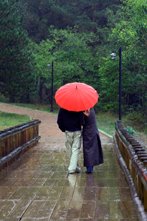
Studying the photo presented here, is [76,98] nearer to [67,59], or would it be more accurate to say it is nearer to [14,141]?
[14,141]

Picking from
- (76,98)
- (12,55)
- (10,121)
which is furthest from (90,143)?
(12,55)

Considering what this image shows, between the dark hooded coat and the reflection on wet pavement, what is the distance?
0.28m

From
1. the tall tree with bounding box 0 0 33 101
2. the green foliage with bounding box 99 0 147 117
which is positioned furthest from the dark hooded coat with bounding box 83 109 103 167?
the tall tree with bounding box 0 0 33 101

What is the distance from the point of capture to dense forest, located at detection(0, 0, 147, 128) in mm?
27812

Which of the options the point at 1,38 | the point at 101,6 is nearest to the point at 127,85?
the point at 1,38

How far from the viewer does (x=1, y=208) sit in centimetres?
555

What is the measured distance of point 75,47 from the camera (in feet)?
136

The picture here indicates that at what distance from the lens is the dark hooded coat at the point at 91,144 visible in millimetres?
7883

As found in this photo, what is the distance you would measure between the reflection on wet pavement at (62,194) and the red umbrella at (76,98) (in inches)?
47.9

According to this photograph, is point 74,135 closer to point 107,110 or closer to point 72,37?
point 107,110

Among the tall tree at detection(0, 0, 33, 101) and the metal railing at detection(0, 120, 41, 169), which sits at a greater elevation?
the tall tree at detection(0, 0, 33, 101)

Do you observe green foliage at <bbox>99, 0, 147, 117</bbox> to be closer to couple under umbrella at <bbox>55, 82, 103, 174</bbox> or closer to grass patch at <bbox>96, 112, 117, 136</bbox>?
grass patch at <bbox>96, 112, 117, 136</bbox>

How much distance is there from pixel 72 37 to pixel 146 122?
15426mm

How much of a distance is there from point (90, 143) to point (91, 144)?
25mm
